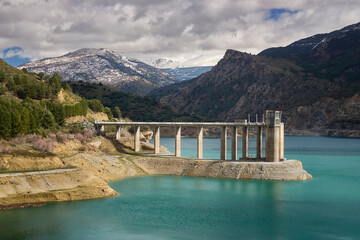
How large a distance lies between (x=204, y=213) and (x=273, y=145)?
3057cm

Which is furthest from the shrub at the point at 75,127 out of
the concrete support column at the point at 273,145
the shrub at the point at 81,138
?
the concrete support column at the point at 273,145

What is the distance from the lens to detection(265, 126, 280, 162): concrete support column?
80688 mm

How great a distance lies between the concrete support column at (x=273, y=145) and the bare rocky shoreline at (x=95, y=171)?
230 centimetres

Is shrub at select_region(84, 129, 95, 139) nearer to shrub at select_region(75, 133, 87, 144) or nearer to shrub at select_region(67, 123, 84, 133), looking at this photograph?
shrub at select_region(67, 123, 84, 133)

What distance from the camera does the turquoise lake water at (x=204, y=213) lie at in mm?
46438

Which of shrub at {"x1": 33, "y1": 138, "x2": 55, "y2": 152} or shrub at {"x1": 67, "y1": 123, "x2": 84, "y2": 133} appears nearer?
shrub at {"x1": 33, "y1": 138, "x2": 55, "y2": 152}

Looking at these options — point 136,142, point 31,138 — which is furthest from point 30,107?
point 136,142

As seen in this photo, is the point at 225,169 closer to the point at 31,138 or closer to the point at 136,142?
the point at 136,142

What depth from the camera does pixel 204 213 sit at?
5450 centimetres

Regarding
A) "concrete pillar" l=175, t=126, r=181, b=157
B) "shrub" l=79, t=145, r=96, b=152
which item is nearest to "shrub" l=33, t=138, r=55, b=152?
"shrub" l=79, t=145, r=96, b=152

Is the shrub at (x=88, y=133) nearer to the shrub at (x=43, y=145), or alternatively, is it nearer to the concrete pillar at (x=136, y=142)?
the concrete pillar at (x=136, y=142)

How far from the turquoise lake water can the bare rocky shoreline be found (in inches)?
88.0

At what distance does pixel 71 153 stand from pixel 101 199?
24834 mm

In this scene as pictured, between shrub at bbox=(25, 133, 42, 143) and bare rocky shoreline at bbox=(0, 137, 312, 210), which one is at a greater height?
shrub at bbox=(25, 133, 42, 143)
